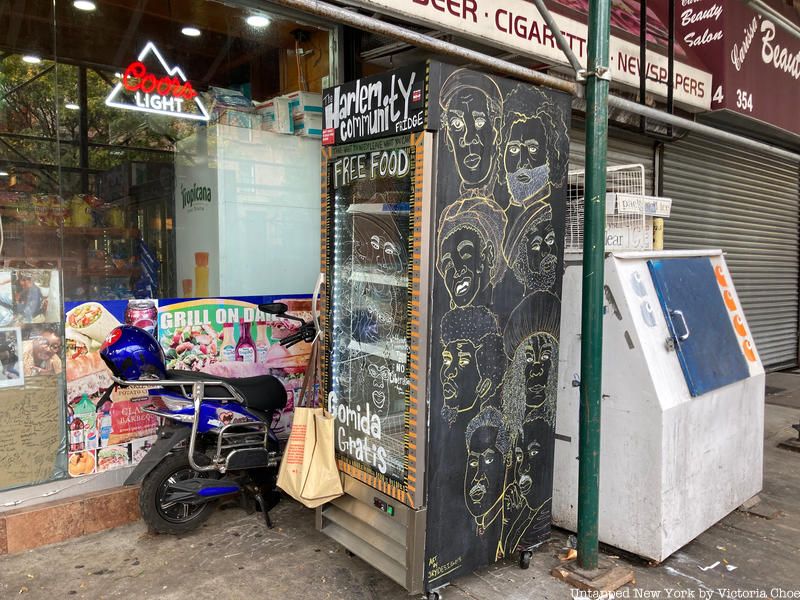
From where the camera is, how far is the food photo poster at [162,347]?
13.0ft

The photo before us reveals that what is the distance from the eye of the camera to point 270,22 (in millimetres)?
4805

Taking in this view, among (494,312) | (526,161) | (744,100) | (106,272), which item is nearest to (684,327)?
(494,312)

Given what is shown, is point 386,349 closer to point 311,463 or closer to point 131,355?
point 311,463

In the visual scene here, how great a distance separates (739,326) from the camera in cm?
437

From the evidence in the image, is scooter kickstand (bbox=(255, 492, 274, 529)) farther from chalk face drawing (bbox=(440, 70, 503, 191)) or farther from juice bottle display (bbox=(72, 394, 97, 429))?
chalk face drawing (bbox=(440, 70, 503, 191))

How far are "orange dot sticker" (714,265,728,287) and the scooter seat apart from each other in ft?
10.1

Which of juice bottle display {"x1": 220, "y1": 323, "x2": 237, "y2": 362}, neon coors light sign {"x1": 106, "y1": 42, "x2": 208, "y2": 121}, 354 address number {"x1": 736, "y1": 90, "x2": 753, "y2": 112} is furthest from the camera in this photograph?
354 address number {"x1": 736, "y1": 90, "x2": 753, "y2": 112}

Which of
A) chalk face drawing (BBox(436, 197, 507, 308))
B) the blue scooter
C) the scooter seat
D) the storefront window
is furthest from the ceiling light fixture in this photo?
chalk face drawing (BBox(436, 197, 507, 308))

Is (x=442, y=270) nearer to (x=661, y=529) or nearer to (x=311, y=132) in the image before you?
(x=661, y=529)

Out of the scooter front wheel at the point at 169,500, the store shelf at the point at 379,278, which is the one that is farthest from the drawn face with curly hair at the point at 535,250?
the scooter front wheel at the point at 169,500

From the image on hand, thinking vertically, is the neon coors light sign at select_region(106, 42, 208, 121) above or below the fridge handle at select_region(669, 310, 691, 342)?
above

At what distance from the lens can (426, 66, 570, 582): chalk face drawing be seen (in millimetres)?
2895

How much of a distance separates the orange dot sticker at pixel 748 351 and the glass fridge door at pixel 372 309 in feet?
8.45

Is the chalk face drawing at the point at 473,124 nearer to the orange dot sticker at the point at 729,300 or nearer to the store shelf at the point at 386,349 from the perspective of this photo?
the store shelf at the point at 386,349
